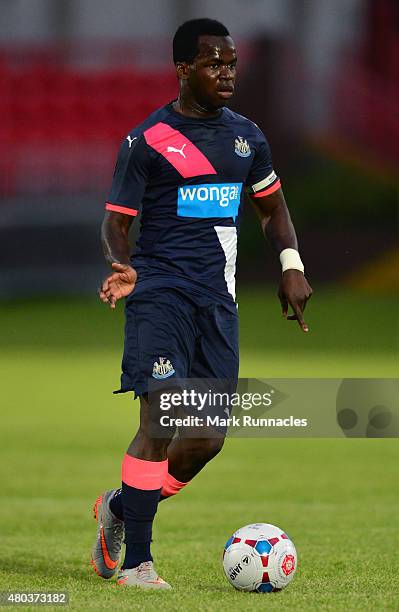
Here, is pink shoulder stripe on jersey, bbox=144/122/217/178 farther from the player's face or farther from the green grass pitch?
the green grass pitch

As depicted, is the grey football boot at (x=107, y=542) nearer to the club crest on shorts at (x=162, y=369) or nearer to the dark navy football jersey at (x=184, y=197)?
the club crest on shorts at (x=162, y=369)

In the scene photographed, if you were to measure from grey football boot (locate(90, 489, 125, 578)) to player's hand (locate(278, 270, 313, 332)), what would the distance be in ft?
3.55

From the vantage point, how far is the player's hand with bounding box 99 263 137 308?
497 cm

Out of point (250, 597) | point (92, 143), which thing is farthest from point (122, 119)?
point (250, 597)

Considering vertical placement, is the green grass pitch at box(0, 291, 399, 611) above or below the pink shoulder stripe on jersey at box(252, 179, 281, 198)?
below

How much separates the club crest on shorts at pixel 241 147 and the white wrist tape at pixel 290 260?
44cm

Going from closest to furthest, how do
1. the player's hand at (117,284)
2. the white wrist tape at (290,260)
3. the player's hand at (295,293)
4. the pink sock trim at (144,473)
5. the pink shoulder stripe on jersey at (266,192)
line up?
the player's hand at (117,284) → the pink sock trim at (144,473) → the player's hand at (295,293) → the white wrist tape at (290,260) → the pink shoulder stripe on jersey at (266,192)

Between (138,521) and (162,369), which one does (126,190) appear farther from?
(138,521)

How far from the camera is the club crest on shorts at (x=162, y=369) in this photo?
5203mm

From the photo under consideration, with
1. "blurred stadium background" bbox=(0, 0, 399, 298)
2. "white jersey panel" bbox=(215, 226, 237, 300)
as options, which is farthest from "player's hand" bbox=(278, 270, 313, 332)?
"blurred stadium background" bbox=(0, 0, 399, 298)

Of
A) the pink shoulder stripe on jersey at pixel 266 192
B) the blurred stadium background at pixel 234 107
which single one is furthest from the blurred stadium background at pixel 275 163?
the pink shoulder stripe on jersey at pixel 266 192

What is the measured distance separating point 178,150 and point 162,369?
0.89 metres

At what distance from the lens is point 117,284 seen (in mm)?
5020

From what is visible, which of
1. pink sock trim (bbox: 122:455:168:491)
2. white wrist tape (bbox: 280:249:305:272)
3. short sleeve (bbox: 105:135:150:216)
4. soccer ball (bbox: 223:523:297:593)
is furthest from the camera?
white wrist tape (bbox: 280:249:305:272)
